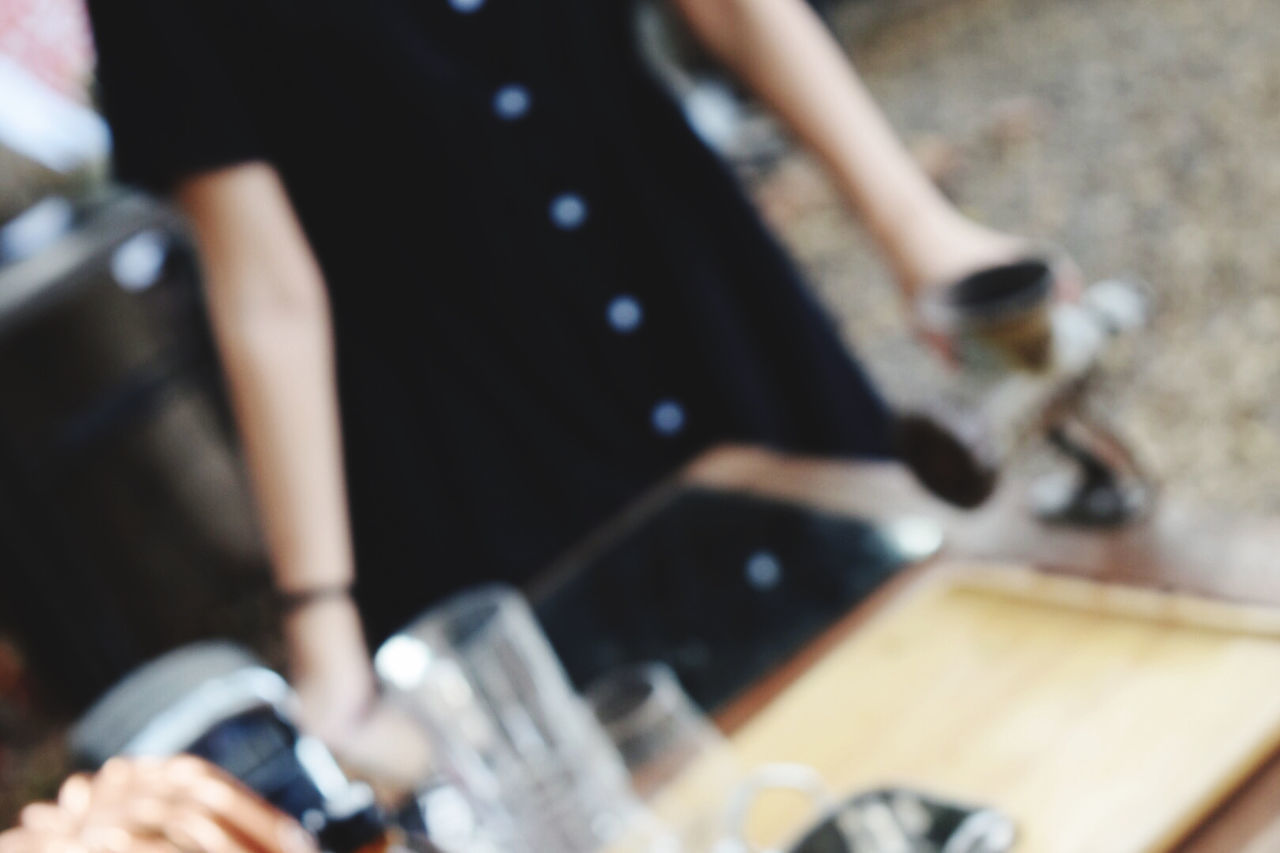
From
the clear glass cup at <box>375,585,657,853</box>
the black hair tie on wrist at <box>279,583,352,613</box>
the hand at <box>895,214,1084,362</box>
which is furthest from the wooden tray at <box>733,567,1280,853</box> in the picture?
the black hair tie on wrist at <box>279,583,352,613</box>

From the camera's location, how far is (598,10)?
1.31 metres

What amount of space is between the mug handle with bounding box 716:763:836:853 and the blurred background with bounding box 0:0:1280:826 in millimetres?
2211

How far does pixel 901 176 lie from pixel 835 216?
13.1 ft

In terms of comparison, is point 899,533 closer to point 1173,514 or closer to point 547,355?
point 1173,514

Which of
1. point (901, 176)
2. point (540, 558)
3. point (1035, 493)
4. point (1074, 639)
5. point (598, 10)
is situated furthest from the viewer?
point (540, 558)

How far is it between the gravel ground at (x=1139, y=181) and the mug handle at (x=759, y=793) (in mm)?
1045

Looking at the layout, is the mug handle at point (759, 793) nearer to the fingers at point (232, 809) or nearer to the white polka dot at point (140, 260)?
the fingers at point (232, 809)

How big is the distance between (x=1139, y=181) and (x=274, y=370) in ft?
11.1

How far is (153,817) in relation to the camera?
21.1 inches

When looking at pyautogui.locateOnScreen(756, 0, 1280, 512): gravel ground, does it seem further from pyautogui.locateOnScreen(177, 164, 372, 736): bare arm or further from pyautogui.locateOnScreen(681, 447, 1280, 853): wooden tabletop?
pyautogui.locateOnScreen(177, 164, 372, 736): bare arm

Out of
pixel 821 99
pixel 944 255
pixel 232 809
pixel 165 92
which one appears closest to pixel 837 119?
pixel 821 99

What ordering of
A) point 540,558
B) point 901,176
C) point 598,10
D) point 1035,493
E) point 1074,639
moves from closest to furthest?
1. point 1074,639
2. point 1035,493
3. point 901,176
4. point 598,10
5. point 540,558

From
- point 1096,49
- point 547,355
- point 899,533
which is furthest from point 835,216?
point 899,533

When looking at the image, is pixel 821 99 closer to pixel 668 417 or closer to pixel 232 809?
pixel 668 417
